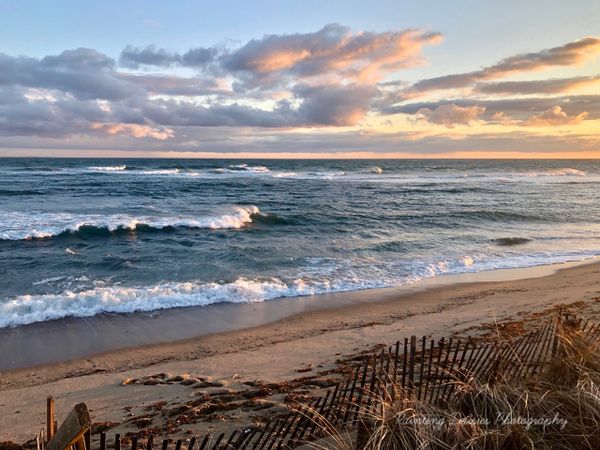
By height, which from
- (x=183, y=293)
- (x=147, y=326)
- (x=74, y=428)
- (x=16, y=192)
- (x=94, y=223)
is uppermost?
(x=16, y=192)

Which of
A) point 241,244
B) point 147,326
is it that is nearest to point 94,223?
point 241,244

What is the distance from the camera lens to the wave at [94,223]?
20969mm

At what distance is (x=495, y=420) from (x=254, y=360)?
15.6ft

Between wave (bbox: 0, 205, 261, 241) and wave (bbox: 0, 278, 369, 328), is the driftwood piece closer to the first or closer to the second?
wave (bbox: 0, 278, 369, 328)

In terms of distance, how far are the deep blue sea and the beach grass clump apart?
8.55 metres

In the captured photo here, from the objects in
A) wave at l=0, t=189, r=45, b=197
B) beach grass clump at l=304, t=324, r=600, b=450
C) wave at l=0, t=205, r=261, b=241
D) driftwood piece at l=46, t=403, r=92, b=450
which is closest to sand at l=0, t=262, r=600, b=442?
beach grass clump at l=304, t=324, r=600, b=450

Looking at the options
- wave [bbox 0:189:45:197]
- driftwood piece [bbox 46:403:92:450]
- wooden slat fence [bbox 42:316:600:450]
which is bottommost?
wooden slat fence [bbox 42:316:600:450]

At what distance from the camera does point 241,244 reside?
20156 mm

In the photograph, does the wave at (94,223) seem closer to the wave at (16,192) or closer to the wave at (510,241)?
the wave at (16,192)

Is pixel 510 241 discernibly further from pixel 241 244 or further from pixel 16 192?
pixel 16 192

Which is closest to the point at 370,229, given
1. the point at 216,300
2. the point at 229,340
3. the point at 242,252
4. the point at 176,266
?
the point at 242,252

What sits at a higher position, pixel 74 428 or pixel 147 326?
pixel 74 428

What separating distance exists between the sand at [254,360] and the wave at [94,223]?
43.4ft

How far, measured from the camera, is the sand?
5766 mm
